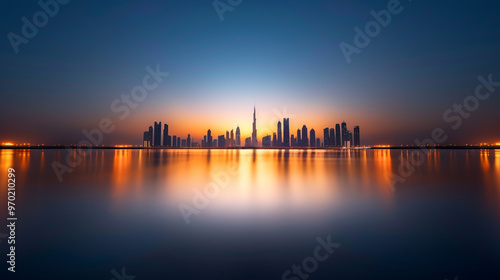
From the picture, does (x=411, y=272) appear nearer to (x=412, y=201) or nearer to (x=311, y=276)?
(x=311, y=276)

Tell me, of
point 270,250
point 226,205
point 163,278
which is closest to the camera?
point 163,278

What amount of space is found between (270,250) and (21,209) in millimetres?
10382

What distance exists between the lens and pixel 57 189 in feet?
47.1

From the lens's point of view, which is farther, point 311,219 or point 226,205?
point 226,205

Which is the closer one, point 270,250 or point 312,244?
point 270,250

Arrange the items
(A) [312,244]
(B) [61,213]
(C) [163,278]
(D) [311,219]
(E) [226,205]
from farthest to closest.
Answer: (E) [226,205] < (B) [61,213] < (D) [311,219] < (A) [312,244] < (C) [163,278]

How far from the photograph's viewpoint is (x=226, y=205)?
10.8 meters

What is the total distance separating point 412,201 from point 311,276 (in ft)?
29.4

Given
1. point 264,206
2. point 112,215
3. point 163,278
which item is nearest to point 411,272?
point 163,278

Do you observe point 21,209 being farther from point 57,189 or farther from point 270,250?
point 270,250

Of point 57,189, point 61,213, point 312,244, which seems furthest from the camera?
point 57,189

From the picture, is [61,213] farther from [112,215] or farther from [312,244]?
[312,244]

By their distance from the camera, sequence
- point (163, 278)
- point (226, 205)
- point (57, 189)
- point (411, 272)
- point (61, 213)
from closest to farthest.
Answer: point (163, 278), point (411, 272), point (61, 213), point (226, 205), point (57, 189)

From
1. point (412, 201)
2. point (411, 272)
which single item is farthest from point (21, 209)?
point (412, 201)
